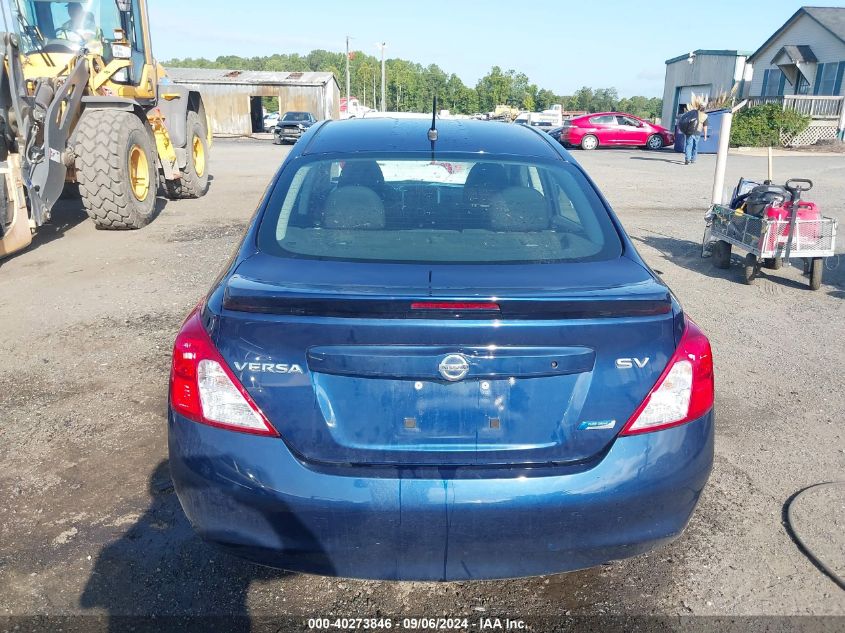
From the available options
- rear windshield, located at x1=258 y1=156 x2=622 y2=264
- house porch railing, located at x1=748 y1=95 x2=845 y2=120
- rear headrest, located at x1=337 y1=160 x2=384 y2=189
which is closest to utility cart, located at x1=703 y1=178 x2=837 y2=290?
rear windshield, located at x1=258 y1=156 x2=622 y2=264

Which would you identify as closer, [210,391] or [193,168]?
[210,391]

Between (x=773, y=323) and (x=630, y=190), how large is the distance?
31.3ft

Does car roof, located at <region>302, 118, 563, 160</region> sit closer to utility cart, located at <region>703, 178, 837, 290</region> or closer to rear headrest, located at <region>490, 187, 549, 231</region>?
rear headrest, located at <region>490, 187, 549, 231</region>

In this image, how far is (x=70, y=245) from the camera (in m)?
8.27

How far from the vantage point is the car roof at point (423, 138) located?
10.4ft

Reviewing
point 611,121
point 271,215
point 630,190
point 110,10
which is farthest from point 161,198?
point 611,121

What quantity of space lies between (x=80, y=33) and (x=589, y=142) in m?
24.2

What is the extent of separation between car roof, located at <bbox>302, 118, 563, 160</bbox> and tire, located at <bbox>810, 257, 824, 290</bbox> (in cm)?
428

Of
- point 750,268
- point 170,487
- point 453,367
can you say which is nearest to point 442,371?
point 453,367

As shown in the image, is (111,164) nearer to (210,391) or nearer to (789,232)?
(210,391)

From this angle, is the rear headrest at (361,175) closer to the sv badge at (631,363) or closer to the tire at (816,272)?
the sv badge at (631,363)

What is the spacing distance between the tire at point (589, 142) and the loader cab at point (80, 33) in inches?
903

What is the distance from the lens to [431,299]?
2.03m

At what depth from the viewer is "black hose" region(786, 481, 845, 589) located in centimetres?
264
